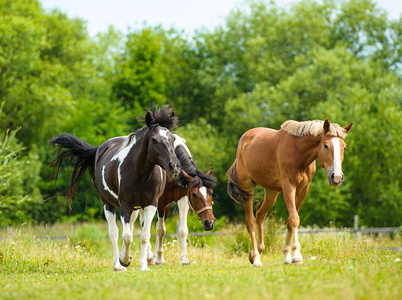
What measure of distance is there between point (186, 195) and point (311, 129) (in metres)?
3.51

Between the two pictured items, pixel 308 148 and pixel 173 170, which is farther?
pixel 308 148

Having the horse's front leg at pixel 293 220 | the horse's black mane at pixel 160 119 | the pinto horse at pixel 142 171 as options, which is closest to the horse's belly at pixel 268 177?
the horse's front leg at pixel 293 220

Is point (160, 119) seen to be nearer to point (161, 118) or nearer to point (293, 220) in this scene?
point (161, 118)

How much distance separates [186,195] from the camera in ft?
36.6

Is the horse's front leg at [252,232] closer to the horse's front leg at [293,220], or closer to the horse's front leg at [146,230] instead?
the horse's front leg at [293,220]

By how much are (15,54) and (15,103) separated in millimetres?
2874

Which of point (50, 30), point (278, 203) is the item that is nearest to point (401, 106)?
point (278, 203)

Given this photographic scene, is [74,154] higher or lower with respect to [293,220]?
higher

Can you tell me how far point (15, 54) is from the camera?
29.6 meters

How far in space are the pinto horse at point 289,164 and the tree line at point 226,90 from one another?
14.6 m

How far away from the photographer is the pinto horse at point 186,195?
10352 mm

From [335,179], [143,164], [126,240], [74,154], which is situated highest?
[74,154]

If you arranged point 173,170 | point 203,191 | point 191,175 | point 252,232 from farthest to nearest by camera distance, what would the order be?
1. point 191,175
2. point 203,191
3. point 252,232
4. point 173,170

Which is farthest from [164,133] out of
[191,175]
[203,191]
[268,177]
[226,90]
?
[226,90]
